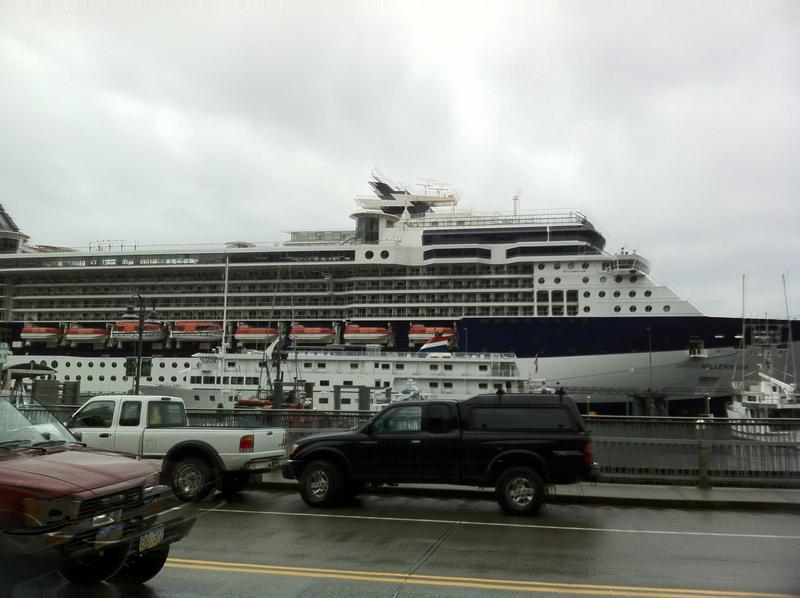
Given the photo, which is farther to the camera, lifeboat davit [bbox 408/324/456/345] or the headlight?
lifeboat davit [bbox 408/324/456/345]

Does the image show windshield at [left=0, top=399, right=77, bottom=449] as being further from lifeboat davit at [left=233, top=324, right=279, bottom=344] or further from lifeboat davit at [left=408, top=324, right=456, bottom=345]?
lifeboat davit at [left=233, top=324, right=279, bottom=344]

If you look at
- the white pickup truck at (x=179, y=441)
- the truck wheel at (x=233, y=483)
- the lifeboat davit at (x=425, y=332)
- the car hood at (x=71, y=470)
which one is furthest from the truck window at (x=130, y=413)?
the lifeboat davit at (x=425, y=332)

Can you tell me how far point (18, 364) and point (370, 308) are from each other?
92.6ft

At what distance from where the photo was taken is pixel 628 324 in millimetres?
43062

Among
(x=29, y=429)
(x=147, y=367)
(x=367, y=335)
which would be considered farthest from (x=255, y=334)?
(x=29, y=429)

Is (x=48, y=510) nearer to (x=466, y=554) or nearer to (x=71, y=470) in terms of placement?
(x=71, y=470)

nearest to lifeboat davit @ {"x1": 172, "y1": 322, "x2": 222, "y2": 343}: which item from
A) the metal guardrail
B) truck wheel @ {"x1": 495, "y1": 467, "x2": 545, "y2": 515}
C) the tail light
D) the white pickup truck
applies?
the metal guardrail

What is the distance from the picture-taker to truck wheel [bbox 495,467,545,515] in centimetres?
968

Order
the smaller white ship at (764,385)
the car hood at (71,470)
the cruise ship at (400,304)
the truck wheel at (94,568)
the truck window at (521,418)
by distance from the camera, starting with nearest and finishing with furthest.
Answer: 1. the car hood at (71,470)
2. the truck wheel at (94,568)
3. the truck window at (521,418)
4. the smaller white ship at (764,385)
5. the cruise ship at (400,304)

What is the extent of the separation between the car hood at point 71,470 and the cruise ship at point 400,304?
1417 inches

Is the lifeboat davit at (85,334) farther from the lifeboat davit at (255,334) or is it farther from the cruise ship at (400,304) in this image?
the lifeboat davit at (255,334)

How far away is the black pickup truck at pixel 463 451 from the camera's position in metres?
9.80

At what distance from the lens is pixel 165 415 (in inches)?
448

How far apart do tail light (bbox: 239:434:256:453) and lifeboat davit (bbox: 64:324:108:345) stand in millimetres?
50145
